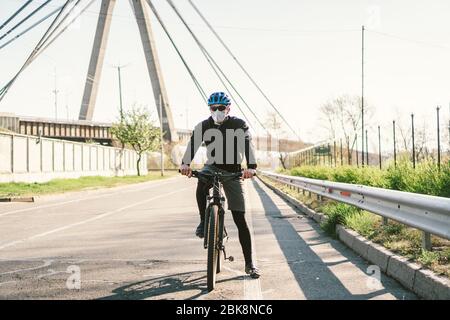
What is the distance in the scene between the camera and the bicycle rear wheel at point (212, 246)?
4.61m

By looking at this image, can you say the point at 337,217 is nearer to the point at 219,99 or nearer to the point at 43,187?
the point at 219,99

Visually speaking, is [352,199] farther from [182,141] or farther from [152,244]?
[182,141]

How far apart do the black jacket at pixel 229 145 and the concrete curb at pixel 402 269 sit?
5.87 ft

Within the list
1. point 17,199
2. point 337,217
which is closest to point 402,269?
point 337,217

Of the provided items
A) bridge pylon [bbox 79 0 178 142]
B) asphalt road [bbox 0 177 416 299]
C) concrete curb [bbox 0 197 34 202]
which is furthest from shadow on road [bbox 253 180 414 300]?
bridge pylon [bbox 79 0 178 142]

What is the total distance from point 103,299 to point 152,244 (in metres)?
3.26

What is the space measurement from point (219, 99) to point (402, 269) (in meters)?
2.49

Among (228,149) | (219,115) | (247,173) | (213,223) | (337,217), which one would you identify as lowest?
(337,217)

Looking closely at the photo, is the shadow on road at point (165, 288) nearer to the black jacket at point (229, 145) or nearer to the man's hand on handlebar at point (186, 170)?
the man's hand on handlebar at point (186, 170)

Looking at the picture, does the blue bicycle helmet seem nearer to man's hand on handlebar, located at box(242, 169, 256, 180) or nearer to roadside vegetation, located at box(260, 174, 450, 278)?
man's hand on handlebar, located at box(242, 169, 256, 180)

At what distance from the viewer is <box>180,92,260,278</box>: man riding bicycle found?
5105 mm

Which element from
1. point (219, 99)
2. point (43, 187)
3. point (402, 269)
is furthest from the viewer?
point (43, 187)

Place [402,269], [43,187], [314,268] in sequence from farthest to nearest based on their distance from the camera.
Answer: [43,187]
[314,268]
[402,269]

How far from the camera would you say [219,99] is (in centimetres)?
506
